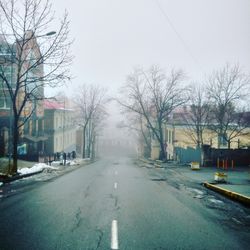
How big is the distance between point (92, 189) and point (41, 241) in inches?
326

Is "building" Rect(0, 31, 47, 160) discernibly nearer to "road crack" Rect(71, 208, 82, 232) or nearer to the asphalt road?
the asphalt road

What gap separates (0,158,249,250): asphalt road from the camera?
6715mm

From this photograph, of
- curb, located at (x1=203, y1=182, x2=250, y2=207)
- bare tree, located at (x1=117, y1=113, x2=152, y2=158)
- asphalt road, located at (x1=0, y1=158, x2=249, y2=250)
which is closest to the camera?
asphalt road, located at (x1=0, y1=158, x2=249, y2=250)

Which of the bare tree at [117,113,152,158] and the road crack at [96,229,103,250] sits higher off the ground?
the bare tree at [117,113,152,158]

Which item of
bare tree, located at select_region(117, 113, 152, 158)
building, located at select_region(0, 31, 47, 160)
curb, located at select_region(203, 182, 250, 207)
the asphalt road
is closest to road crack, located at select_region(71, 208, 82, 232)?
the asphalt road

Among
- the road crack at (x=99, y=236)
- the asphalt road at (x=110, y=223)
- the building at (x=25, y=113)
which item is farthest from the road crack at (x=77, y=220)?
the building at (x=25, y=113)

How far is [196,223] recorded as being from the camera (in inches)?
339

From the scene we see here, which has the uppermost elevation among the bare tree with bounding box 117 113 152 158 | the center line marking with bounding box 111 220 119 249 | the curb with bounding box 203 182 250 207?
the bare tree with bounding box 117 113 152 158

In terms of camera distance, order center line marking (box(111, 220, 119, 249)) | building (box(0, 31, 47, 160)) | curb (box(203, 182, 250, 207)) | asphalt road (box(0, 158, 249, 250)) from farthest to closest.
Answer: building (box(0, 31, 47, 160)) < curb (box(203, 182, 250, 207)) < asphalt road (box(0, 158, 249, 250)) < center line marking (box(111, 220, 119, 249))

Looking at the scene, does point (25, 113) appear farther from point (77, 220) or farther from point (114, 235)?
point (114, 235)

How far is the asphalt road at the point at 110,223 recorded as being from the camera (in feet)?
22.0

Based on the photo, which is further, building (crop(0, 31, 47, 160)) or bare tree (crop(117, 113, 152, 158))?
bare tree (crop(117, 113, 152, 158))

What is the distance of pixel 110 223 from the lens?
8.33 meters

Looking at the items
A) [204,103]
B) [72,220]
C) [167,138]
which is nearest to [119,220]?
[72,220]
